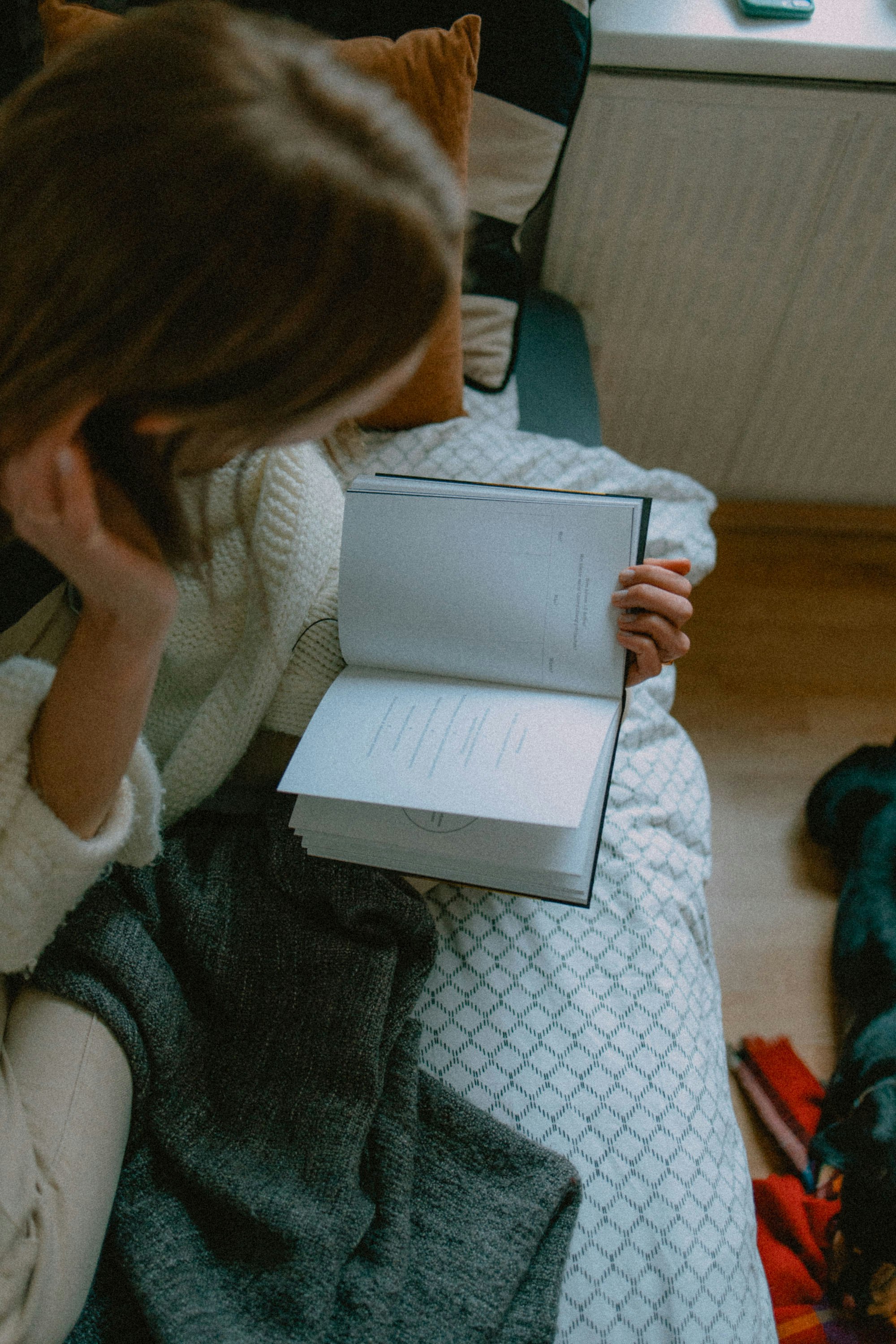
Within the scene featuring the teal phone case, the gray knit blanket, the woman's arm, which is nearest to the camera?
the woman's arm

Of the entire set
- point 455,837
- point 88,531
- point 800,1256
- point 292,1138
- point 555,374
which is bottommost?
point 800,1256

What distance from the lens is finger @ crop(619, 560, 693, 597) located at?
2.27 feet

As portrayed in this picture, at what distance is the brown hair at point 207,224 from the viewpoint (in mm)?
343

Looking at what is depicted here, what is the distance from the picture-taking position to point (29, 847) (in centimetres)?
55

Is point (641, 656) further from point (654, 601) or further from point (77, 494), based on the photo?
point (77, 494)

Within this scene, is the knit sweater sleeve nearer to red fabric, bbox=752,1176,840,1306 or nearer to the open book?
the open book

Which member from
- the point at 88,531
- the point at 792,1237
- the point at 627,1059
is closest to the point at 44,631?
the point at 88,531

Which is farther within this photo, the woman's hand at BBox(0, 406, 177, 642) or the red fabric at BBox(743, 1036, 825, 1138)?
the red fabric at BBox(743, 1036, 825, 1138)

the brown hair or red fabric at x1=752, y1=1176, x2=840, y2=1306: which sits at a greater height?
the brown hair

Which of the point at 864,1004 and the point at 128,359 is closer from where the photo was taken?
the point at 128,359

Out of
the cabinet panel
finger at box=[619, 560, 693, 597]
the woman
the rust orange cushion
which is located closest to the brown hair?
the woman

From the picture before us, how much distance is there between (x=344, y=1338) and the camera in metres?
0.55

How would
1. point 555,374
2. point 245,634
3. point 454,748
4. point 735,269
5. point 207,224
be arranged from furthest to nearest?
point 735,269, point 555,374, point 245,634, point 454,748, point 207,224

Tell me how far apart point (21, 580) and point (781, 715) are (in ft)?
3.98
